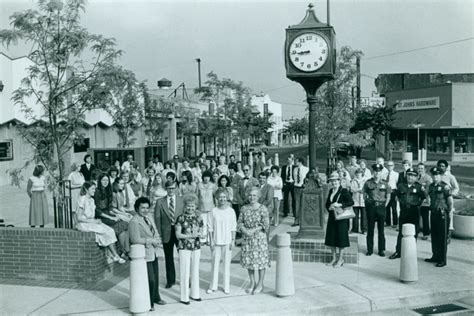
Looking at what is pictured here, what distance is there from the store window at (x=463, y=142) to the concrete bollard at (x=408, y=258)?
34904mm

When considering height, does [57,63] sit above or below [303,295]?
above

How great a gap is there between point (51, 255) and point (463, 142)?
37864 millimetres

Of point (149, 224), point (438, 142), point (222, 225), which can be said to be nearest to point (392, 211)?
point (222, 225)

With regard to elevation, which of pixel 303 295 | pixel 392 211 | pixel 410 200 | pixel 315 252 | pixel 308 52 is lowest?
pixel 303 295

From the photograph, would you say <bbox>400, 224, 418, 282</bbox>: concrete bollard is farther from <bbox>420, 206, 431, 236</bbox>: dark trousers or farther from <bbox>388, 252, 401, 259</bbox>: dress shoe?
<bbox>420, 206, 431, 236</bbox>: dark trousers

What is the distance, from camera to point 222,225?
7844 mm

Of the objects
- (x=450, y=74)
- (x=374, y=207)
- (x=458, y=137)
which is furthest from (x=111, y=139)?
(x=450, y=74)

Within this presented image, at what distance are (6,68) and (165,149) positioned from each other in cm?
750

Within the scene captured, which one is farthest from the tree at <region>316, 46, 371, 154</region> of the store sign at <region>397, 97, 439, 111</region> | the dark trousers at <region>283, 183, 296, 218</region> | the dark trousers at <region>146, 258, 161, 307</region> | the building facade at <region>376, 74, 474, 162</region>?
the store sign at <region>397, 97, 439, 111</region>

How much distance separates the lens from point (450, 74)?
66.8 meters

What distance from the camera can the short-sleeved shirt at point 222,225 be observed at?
7848mm

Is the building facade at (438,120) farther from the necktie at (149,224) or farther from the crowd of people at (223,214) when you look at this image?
the necktie at (149,224)

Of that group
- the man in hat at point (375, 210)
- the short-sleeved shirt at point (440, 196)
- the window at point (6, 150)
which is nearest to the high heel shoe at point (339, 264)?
the man in hat at point (375, 210)

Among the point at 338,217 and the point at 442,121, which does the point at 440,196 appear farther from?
the point at 442,121
